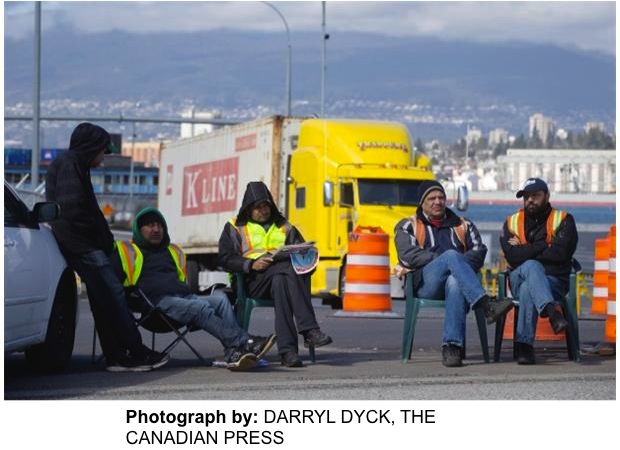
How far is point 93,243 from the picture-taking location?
1178 centimetres

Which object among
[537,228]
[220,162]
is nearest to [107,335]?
[537,228]

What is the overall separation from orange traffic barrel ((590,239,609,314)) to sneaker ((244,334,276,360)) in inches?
214

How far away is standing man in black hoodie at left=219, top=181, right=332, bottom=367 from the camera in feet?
39.5

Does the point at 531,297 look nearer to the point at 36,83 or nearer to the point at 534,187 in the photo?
the point at 534,187

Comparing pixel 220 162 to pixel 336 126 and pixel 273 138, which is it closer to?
pixel 273 138

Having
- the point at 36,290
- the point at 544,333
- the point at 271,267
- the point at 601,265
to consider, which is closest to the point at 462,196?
the point at 601,265

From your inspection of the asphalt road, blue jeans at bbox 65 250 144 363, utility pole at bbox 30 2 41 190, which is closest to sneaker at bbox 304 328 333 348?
the asphalt road

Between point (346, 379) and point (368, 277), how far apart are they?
10.5 meters

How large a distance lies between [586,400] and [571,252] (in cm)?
296

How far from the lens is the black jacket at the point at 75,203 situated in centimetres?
1164

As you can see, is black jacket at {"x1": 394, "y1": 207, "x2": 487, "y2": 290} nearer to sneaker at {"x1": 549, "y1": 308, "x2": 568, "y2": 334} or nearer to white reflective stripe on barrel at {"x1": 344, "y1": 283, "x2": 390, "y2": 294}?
sneaker at {"x1": 549, "y1": 308, "x2": 568, "y2": 334}

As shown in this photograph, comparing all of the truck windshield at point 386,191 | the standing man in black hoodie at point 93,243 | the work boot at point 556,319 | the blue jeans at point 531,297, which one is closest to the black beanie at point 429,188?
the blue jeans at point 531,297
